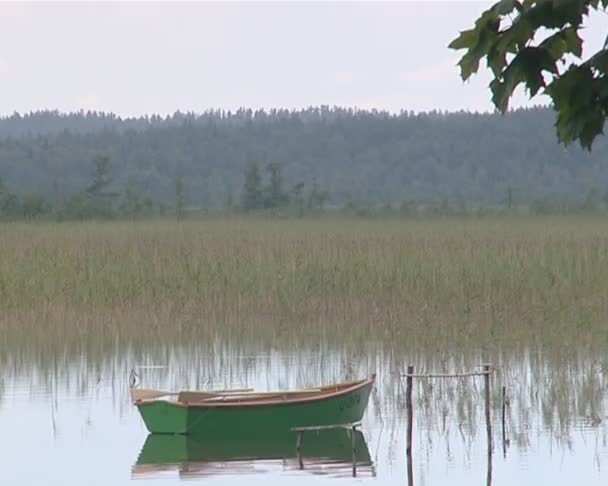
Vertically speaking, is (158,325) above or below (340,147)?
below

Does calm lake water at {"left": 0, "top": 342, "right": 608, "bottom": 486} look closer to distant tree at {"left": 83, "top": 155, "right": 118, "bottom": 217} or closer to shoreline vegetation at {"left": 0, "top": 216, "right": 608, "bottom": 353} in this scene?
shoreline vegetation at {"left": 0, "top": 216, "right": 608, "bottom": 353}

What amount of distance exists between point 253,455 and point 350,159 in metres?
56.4

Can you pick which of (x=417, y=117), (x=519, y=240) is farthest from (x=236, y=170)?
(x=519, y=240)

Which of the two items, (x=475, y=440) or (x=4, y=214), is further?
(x=4, y=214)

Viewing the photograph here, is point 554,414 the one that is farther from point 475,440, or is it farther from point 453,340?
point 453,340

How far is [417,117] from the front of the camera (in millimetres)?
70938

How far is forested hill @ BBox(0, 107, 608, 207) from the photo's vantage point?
2327 inches

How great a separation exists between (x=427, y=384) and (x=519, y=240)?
1191 cm

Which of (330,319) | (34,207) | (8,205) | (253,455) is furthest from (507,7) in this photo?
(34,207)

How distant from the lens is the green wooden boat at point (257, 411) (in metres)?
10.2

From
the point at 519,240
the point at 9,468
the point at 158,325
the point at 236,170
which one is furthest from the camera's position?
the point at 236,170

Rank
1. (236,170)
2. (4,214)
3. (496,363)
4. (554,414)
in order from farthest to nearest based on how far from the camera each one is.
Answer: (236,170), (4,214), (496,363), (554,414)

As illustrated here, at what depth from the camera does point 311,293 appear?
1766 cm

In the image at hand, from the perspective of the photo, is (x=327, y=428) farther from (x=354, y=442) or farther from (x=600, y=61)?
(x=600, y=61)
